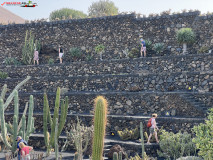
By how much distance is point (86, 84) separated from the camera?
64.9 ft

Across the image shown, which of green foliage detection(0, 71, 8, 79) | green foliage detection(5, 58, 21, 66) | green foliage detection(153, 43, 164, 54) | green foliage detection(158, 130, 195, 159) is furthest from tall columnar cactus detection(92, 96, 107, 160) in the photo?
green foliage detection(5, 58, 21, 66)

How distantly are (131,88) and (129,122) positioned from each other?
254cm

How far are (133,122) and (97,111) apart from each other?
7.14 m

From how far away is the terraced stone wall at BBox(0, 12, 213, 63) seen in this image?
894 inches

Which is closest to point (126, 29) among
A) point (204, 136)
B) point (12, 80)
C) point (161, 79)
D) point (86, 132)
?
point (161, 79)

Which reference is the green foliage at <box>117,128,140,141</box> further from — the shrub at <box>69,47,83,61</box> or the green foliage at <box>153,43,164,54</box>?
the shrub at <box>69,47,83,61</box>

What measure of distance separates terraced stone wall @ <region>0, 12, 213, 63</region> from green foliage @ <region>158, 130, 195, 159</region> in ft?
32.4

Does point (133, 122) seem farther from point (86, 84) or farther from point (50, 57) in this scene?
point (50, 57)

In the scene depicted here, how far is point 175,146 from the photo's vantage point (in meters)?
13.0

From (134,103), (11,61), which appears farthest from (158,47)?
(11,61)

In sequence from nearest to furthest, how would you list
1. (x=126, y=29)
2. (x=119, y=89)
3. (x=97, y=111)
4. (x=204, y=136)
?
(x=97, y=111) < (x=204, y=136) < (x=119, y=89) < (x=126, y=29)

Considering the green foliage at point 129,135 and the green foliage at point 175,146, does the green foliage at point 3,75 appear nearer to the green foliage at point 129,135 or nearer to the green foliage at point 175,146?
the green foliage at point 129,135

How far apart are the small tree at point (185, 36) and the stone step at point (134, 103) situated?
20.8 ft

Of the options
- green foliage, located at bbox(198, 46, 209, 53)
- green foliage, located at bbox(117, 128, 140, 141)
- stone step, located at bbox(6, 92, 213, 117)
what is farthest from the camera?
green foliage, located at bbox(198, 46, 209, 53)
